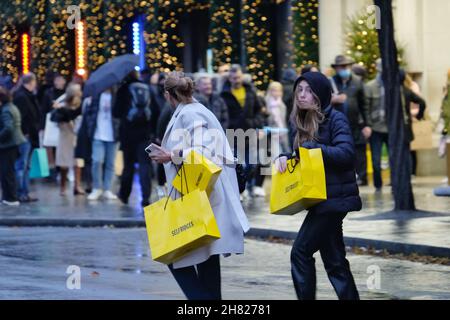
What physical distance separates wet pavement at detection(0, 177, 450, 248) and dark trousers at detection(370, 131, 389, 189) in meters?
0.23

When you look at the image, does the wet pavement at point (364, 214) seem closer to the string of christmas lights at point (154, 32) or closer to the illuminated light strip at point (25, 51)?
the string of christmas lights at point (154, 32)

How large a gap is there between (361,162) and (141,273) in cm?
1041

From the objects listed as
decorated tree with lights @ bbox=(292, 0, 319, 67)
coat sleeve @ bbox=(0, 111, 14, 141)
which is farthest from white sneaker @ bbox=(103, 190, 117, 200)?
decorated tree with lights @ bbox=(292, 0, 319, 67)

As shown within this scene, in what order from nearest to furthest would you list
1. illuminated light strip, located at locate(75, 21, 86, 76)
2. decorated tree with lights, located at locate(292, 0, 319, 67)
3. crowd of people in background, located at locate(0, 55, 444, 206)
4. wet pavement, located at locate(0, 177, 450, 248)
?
wet pavement, located at locate(0, 177, 450, 248), crowd of people in background, located at locate(0, 55, 444, 206), decorated tree with lights, located at locate(292, 0, 319, 67), illuminated light strip, located at locate(75, 21, 86, 76)

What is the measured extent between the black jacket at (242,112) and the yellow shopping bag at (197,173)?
11813mm

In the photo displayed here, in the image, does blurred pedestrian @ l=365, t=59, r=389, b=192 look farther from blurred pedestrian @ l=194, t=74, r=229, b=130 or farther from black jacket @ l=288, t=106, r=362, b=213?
black jacket @ l=288, t=106, r=362, b=213

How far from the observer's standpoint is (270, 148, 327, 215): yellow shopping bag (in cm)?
921

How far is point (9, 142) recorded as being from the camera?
20.7 metres

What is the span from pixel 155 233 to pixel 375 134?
13794 millimetres

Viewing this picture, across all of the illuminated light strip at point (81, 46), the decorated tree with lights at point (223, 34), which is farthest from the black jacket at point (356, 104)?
the illuminated light strip at point (81, 46)

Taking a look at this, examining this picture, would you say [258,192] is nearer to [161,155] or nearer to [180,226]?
[161,155]

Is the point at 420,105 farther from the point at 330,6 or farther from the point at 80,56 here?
the point at 80,56

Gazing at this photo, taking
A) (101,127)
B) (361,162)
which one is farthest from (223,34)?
(101,127)

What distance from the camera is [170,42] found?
36531 mm
